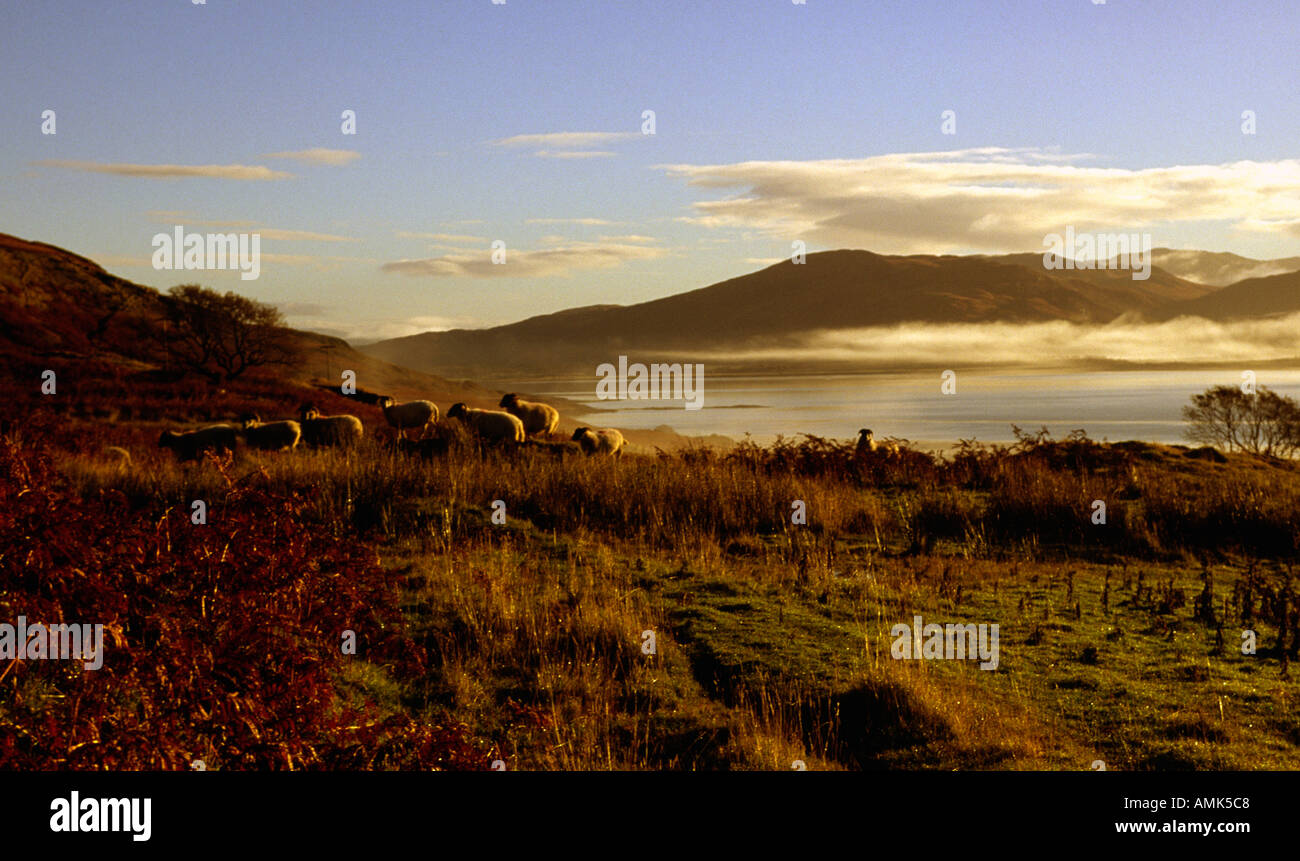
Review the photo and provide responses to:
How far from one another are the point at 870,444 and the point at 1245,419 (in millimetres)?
53223

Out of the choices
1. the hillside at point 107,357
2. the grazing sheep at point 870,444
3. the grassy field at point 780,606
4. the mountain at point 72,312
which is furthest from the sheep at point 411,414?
the mountain at point 72,312

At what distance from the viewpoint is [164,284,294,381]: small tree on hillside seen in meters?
67.6

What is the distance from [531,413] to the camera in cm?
3316

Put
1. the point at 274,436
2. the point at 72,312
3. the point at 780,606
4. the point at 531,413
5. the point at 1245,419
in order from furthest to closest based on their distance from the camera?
the point at 72,312
the point at 1245,419
the point at 531,413
the point at 274,436
the point at 780,606

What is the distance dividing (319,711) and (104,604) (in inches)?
54.8

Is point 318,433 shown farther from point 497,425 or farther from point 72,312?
point 72,312

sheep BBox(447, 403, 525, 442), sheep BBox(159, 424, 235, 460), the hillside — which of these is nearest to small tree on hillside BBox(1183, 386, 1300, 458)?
the hillside

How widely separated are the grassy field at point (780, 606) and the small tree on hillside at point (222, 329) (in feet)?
168

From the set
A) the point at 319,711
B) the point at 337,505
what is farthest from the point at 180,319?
the point at 319,711

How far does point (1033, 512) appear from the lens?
1786 centimetres

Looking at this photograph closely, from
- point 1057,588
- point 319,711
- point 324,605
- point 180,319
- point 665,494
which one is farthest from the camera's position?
point 180,319

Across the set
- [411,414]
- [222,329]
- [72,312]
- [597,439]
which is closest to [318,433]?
[411,414]

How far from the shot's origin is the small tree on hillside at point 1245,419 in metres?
63.8

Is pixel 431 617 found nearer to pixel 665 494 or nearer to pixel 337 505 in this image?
pixel 337 505
